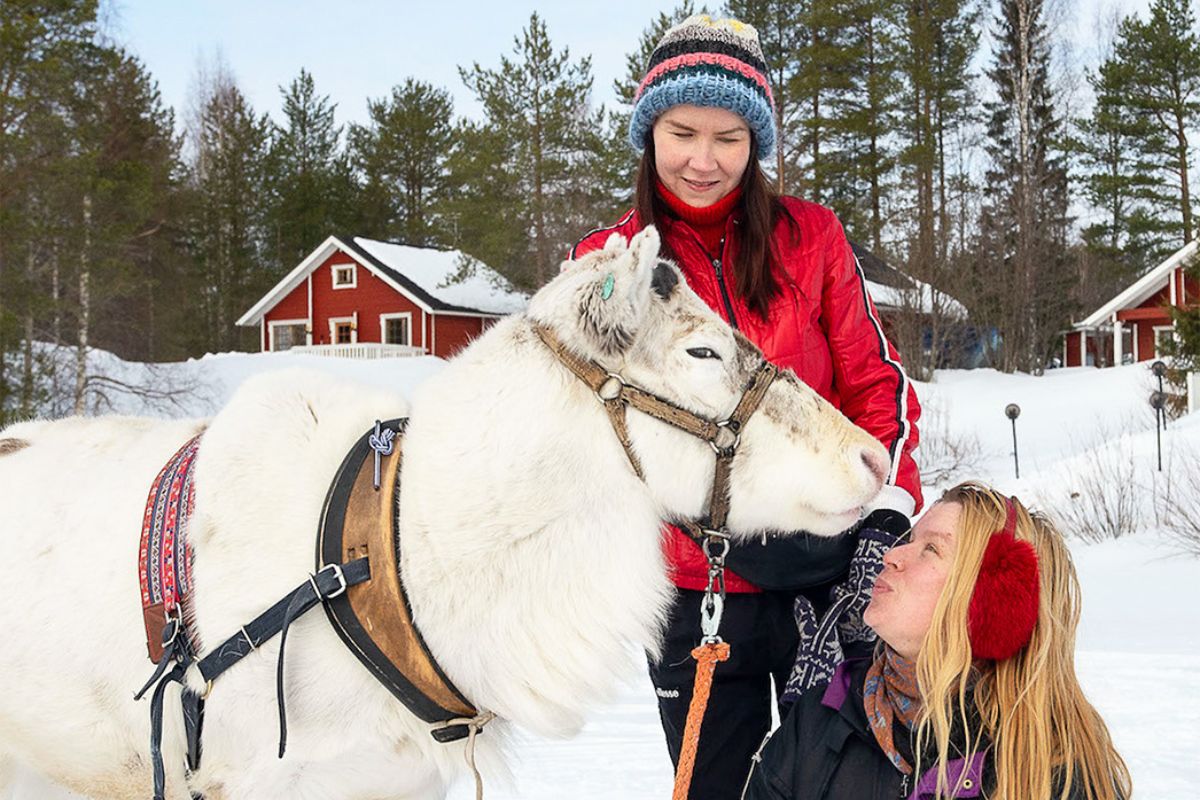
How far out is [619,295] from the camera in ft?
6.40

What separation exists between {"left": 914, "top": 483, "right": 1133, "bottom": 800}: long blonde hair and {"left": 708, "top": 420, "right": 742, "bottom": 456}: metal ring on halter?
56cm

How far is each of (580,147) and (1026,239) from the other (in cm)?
1572

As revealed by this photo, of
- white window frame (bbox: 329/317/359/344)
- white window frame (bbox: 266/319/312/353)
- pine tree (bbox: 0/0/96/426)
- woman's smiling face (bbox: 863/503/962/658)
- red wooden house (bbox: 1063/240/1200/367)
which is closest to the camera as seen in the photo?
woman's smiling face (bbox: 863/503/962/658)

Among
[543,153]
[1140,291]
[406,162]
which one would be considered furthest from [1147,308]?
[406,162]

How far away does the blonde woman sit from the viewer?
1998 millimetres

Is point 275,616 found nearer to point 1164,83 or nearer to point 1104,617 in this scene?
point 1104,617

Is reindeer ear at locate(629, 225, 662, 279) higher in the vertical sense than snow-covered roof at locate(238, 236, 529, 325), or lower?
lower

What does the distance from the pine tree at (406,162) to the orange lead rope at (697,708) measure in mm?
41379

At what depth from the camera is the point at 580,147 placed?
30.5m

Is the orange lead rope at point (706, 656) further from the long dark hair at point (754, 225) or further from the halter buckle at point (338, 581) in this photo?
the halter buckle at point (338, 581)

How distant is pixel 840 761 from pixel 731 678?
0.41m

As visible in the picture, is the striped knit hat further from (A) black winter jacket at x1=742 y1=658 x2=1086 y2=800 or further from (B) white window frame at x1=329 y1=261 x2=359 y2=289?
(B) white window frame at x1=329 y1=261 x2=359 y2=289

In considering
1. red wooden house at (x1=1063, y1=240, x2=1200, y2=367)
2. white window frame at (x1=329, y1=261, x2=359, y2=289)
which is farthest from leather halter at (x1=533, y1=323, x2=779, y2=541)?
white window frame at (x1=329, y1=261, x2=359, y2=289)

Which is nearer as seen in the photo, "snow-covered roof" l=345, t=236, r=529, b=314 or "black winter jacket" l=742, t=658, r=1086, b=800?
"black winter jacket" l=742, t=658, r=1086, b=800
